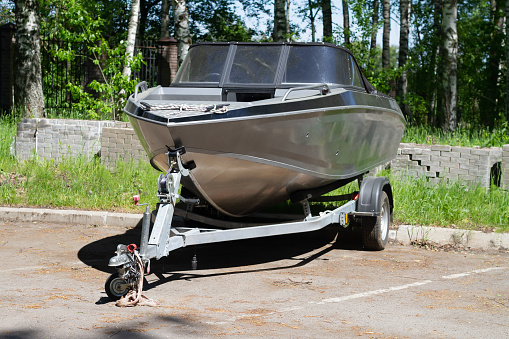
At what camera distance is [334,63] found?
679cm

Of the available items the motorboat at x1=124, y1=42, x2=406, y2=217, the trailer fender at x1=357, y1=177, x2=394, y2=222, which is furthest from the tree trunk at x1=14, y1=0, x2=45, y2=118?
the trailer fender at x1=357, y1=177, x2=394, y2=222

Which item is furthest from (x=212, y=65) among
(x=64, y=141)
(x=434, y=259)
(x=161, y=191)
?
(x=64, y=141)

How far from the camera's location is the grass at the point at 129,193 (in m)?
8.16

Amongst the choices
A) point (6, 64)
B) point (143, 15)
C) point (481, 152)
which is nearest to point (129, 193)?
point (481, 152)

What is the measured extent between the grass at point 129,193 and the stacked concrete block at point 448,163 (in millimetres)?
239

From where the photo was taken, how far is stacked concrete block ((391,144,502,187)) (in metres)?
9.20

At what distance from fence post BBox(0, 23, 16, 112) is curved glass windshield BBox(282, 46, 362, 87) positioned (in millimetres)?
14329

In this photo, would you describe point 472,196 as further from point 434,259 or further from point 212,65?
point 212,65

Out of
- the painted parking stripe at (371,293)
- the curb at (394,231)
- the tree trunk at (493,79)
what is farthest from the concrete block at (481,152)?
the tree trunk at (493,79)

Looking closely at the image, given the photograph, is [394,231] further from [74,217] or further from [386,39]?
[386,39]

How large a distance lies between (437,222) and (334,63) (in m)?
2.74

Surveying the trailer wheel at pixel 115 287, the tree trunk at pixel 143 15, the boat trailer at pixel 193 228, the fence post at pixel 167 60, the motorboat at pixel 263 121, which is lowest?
the trailer wheel at pixel 115 287

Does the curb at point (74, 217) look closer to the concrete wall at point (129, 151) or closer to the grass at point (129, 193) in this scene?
the grass at point (129, 193)

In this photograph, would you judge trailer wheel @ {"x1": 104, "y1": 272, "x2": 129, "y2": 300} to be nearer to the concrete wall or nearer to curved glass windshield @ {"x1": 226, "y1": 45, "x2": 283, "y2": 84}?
curved glass windshield @ {"x1": 226, "y1": 45, "x2": 283, "y2": 84}
